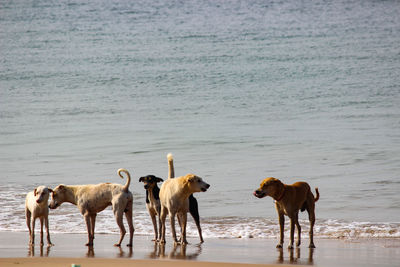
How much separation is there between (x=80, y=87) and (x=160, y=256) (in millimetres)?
29947

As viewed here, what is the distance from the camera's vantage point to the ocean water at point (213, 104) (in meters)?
15.8

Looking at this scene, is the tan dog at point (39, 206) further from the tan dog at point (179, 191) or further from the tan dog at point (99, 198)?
the tan dog at point (179, 191)

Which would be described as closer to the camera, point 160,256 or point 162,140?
point 160,256

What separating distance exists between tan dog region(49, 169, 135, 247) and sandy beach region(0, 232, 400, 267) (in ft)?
1.40

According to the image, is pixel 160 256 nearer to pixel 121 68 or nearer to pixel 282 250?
pixel 282 250

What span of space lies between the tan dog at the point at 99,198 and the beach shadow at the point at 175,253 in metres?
0.61

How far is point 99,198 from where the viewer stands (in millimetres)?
10898

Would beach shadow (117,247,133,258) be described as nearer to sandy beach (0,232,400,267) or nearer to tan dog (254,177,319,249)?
sandy beach (0,232,400,267)

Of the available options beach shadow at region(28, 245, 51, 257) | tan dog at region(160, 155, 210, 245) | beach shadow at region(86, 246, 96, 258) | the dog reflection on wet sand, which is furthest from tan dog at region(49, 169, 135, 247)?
beach shadow at region(28, 245, 51, 257)

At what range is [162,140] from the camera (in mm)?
25344

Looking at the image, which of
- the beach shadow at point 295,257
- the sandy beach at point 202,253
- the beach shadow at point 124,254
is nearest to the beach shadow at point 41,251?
the sandy beach at point 202,253

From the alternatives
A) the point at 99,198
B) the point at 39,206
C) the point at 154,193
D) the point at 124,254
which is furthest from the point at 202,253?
the point at 39,206

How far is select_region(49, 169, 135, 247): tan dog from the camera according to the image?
1076cm

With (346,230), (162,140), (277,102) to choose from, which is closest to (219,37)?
(277,102)
